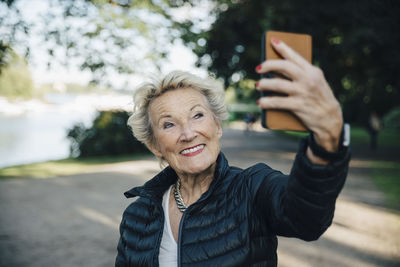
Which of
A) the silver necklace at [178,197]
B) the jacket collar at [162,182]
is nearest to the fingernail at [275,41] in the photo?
the jacket collar at [162,182]

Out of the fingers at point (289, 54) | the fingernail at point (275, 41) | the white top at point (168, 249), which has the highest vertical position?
the fingernail at point (275, 41)

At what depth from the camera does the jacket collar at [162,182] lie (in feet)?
5.95

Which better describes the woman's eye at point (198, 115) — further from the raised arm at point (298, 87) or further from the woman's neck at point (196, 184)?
the raised arm at point (298, 87)

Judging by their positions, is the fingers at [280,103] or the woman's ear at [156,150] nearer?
the fingers at [280,103]

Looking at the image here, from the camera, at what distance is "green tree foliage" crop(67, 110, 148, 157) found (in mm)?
14508

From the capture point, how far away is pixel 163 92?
2.00m

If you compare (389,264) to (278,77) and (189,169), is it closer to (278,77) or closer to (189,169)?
(189,169)

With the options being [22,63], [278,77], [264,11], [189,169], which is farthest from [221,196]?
[264,11]

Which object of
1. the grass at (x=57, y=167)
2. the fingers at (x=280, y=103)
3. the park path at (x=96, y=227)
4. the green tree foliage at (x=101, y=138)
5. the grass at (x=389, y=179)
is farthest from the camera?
the green tree foliage at (x=101, y=138)

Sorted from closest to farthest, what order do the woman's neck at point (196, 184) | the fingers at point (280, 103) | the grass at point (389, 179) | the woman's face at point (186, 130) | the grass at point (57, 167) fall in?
the fingers at point (280, 103), the woman's face at point (186, 130), the woman's neck at point (196, 184), the grass at point (389, 179), the grass at point (57, 167)

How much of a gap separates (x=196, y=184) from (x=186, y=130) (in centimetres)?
38

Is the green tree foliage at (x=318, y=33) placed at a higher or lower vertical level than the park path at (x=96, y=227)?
higher

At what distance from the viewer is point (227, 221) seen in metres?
1.61

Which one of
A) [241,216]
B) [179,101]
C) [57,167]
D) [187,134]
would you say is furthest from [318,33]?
[241,216]
